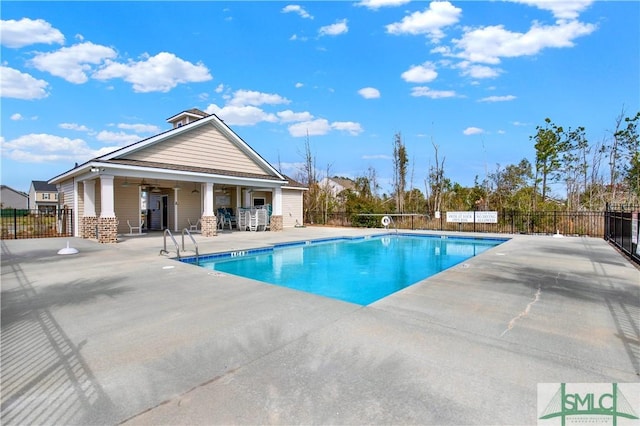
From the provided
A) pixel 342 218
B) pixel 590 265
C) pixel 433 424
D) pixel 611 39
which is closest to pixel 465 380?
pixel 433 424

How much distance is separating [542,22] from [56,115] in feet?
75.1

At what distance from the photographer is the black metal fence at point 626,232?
8.31 metres

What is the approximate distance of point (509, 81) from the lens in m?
17.2

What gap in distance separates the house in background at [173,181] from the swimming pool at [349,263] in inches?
204

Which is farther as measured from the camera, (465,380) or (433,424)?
(465,380)

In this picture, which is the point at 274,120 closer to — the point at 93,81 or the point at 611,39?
the point at 93,81

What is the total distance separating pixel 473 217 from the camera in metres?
17.5

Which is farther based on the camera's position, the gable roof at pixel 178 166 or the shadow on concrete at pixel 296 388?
the gable roof at pixel 178 166

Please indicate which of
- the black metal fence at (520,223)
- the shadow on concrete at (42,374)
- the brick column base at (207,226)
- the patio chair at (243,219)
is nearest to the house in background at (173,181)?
the brick column base at (207,226)

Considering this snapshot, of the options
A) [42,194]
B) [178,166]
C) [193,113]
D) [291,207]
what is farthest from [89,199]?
[42,194]

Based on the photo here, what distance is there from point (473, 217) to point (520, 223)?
222 centimetres

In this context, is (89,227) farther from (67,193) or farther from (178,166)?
(178,166)

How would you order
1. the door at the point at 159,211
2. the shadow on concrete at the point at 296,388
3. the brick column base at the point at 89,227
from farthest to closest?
the door at the point at 159,211
the brick column base at the point at 89,227
the shadow on concrete at the point at 296,388

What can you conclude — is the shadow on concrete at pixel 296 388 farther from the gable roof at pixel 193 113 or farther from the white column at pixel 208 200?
the gable roof at pixel 193 113
